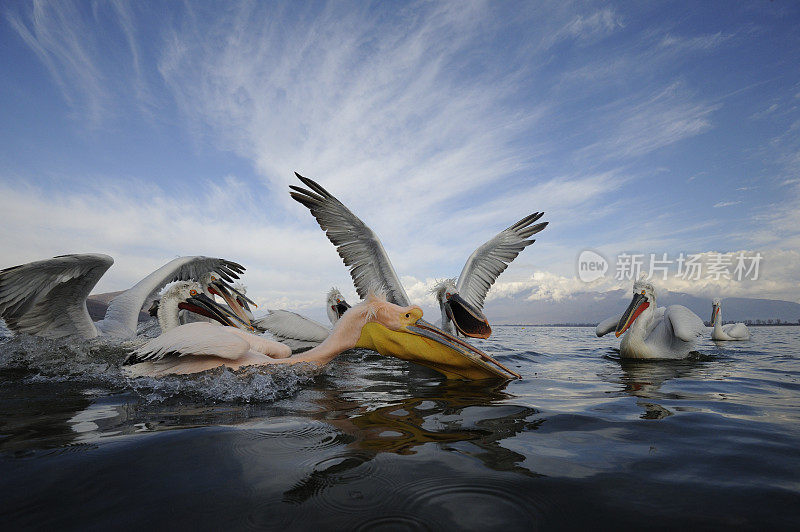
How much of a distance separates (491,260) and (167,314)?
759 centimetres

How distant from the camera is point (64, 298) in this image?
5719mm

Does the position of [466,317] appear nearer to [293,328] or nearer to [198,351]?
[293,328]

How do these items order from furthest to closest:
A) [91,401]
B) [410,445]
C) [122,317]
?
[122,317] < [91,401] < [410,445]

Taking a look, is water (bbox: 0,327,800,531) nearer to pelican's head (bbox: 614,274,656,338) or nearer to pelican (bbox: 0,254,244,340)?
pelican (bbox: 0,254,244,340)

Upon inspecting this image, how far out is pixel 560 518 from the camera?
125 centimetres

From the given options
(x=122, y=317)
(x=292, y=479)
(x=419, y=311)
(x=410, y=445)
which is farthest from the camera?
(x=122, y=317)

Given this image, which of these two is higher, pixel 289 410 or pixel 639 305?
pixel 639 305

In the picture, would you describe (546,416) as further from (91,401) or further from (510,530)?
(91,401)

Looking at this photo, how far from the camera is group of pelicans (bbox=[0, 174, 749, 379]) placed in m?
3.56

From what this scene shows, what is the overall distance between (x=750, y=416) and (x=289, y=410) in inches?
119

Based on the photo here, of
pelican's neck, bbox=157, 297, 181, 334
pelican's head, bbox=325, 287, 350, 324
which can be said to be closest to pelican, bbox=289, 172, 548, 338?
pelican's head, bbox=325, 287, 350, 324

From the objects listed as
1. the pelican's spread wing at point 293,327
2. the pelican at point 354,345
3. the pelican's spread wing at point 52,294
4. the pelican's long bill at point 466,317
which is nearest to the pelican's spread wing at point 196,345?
the pelican at point 354,345

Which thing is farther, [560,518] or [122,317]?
[122,317]

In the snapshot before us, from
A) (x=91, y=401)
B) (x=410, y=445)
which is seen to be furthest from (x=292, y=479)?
(x=91, y=401)
